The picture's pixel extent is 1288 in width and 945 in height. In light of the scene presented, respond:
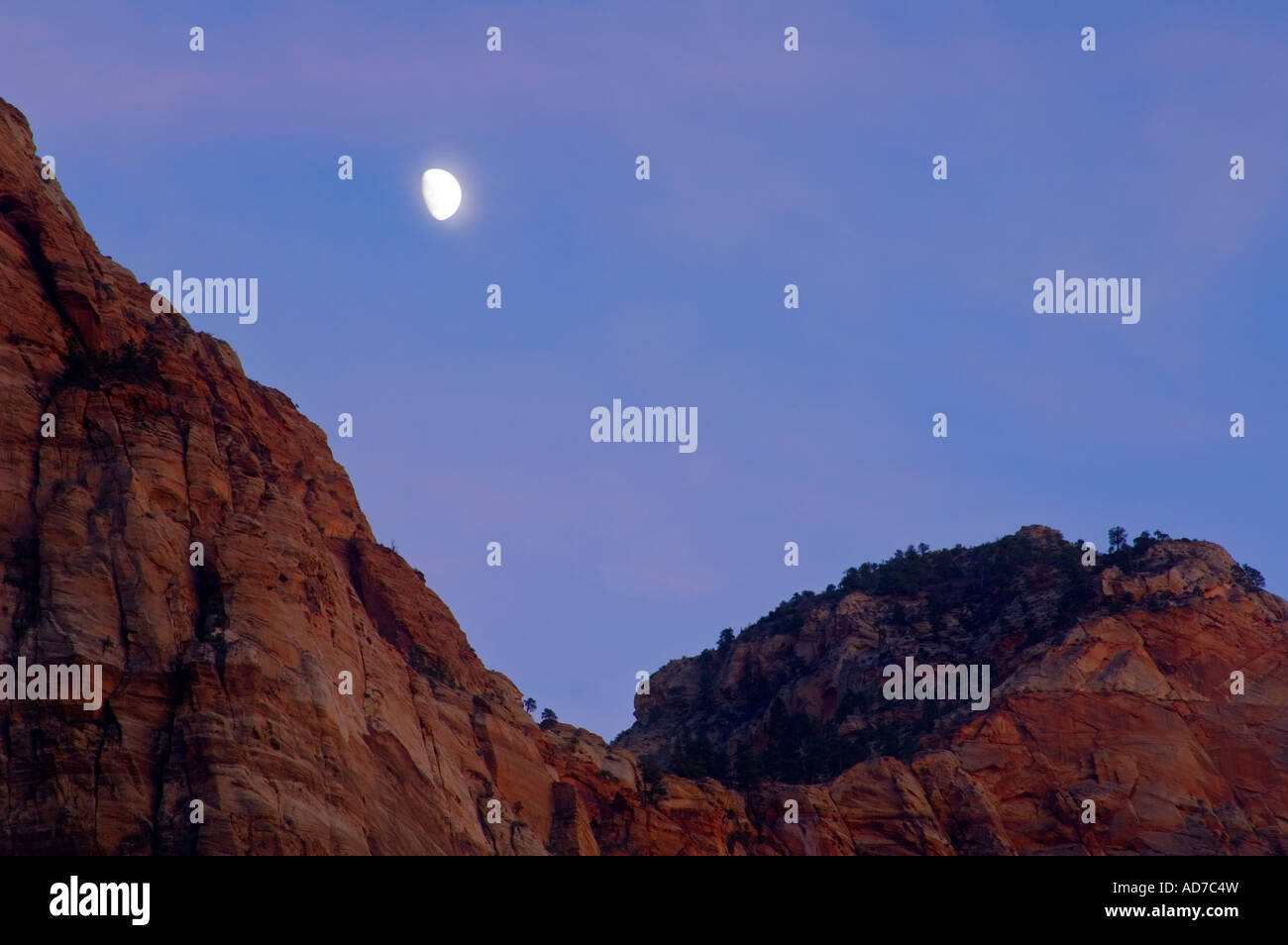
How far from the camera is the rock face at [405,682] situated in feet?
185

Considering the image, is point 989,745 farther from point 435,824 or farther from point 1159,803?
point 435,824

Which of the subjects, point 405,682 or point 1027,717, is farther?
point 1027,717

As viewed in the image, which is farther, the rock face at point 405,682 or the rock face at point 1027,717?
the rock face at point 1027,717

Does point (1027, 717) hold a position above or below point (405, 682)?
below

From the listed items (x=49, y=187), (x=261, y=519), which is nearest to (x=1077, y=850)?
(x=261, y=519)

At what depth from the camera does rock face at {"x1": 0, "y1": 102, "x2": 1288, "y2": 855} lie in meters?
56.4

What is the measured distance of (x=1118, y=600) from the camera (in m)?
103

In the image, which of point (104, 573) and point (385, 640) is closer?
point (104, 573)

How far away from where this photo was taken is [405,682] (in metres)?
72.9

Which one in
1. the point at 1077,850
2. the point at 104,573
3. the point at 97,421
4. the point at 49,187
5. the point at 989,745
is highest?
the point at 49,187

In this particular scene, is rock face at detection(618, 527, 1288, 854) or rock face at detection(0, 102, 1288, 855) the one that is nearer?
rock face at detection(0, 102, 1288, 855)
